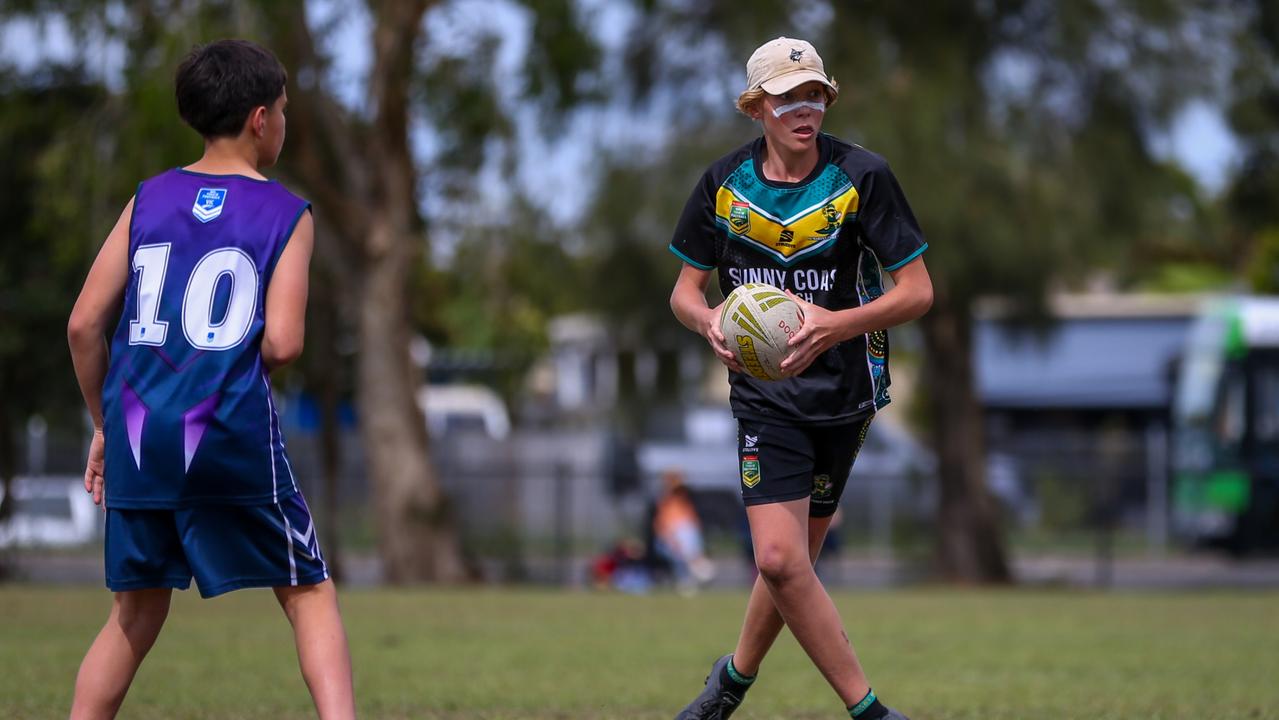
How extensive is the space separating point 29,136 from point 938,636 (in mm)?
14444

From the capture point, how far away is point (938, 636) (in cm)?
1241

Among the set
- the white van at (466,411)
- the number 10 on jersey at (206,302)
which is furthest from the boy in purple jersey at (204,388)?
→ the white van at (466,411)

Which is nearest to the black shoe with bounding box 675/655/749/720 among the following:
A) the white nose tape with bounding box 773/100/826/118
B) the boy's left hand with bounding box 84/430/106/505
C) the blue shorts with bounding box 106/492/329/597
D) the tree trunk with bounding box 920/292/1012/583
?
the blue shorts with bounding box 106/492/329/597

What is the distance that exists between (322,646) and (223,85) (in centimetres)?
154

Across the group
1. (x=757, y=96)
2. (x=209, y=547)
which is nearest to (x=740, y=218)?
(x=757, y=96)

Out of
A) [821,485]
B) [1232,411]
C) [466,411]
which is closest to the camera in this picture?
[821,485]

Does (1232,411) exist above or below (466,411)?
above

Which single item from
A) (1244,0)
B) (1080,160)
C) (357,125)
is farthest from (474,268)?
(1244,0)

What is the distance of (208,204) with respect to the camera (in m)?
4.41

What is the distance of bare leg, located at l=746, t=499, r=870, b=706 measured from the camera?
5.10m

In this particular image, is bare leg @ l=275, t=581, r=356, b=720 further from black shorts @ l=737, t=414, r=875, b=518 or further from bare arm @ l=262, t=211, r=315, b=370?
black shorts @ l=737, t=414, r=875, b=518

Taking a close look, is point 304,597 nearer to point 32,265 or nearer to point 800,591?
point 800,591

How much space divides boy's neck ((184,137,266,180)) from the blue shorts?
0.91 meters

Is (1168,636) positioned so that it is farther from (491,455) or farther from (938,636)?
(491,455)
